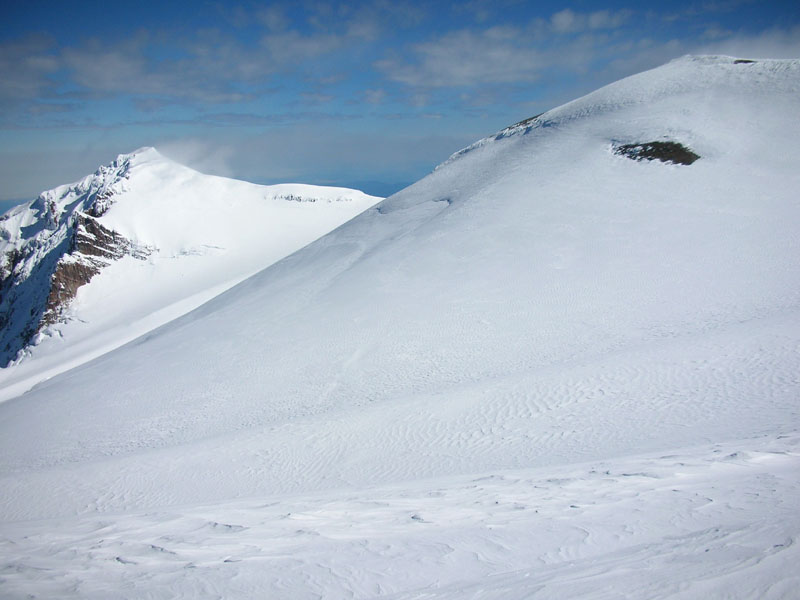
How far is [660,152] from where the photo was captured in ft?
90.0

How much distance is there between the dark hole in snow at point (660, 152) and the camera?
2658 cm

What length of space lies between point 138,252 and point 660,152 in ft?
180

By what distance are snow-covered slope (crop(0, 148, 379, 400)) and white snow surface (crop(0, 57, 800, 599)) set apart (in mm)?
23288

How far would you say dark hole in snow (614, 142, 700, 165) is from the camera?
87.2 feet

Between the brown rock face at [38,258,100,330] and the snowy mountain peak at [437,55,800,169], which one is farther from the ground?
the snowy mountain peak at [437,55,800,169]

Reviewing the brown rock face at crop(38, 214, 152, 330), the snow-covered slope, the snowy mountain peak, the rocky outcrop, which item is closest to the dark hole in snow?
the snowy mountain peak

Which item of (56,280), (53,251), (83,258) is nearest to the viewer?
(56,280)

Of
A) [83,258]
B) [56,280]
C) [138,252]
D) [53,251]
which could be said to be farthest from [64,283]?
[53,251]

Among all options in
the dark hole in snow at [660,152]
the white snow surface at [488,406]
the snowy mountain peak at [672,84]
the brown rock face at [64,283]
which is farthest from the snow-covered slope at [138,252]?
the dark hole in snow at [660,152]

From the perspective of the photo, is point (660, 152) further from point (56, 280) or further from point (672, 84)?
point (56, 280)

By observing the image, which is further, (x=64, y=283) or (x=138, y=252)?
(x=138, y=252)

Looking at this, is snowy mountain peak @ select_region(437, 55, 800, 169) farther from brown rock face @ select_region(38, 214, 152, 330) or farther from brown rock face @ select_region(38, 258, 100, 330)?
brown rock face @ select_region(38, 258, 100, 330)

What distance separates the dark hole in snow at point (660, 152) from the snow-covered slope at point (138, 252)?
35186 mm

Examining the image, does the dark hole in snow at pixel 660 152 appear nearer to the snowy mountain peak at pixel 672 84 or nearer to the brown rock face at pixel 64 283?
the snowy mountain peak at pixel 672 84
